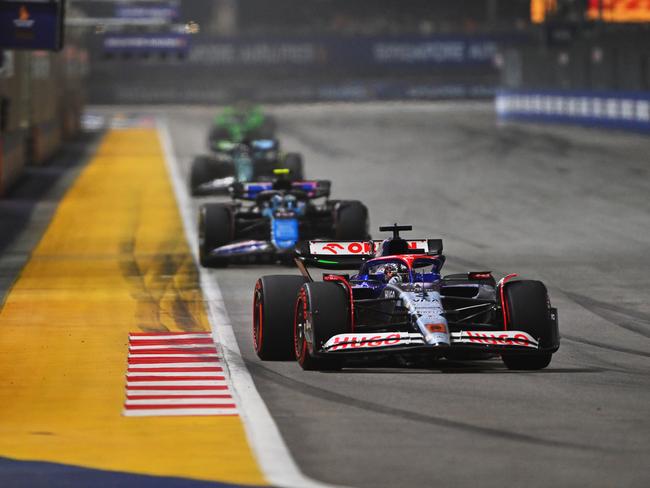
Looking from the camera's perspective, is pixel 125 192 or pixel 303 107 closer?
pixel 125 192

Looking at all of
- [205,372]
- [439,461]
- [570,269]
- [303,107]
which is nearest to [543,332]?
[205,372]

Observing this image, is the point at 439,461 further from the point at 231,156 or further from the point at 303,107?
the point at 303,107

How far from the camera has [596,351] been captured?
1388 centimetres

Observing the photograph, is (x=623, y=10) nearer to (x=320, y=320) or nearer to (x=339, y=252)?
(x=339, y=252)

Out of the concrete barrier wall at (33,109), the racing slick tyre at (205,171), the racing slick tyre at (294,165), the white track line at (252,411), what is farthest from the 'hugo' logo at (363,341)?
the concrete barrier wall at (33,109)

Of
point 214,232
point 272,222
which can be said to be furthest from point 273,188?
point 214,232

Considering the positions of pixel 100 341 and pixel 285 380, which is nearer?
pixel 285 380

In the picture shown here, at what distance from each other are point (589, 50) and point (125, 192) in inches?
1457

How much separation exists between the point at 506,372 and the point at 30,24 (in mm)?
19345

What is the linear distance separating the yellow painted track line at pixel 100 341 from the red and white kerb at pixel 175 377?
0.14m

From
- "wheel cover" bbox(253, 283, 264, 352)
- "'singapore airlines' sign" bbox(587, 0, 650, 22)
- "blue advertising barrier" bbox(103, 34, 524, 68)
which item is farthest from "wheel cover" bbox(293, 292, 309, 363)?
"blue advertising barrier" bbox(103, 34, 524, 68)

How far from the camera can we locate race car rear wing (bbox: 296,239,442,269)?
1436 cm

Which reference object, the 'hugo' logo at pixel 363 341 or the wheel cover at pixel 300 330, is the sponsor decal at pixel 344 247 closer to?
the wheel cover at pixel 300 330

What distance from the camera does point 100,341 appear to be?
14719 millimetres
